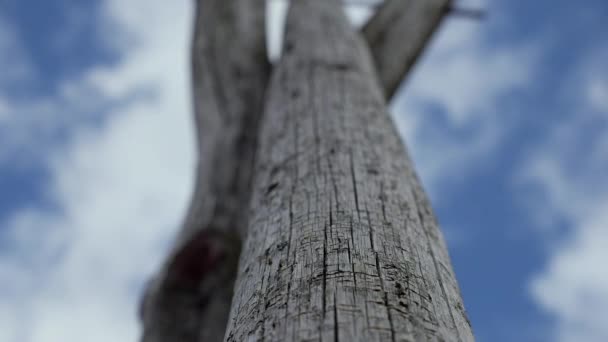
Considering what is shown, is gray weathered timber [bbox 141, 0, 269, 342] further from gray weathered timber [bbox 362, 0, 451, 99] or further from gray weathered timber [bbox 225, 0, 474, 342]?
gray weathered timber [bbox 225, 0, 474, 342]

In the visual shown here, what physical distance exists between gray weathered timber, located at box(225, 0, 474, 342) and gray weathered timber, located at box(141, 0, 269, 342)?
871 mm

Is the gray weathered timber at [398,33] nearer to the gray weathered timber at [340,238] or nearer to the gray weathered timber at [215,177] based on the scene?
the gray weathered timber at [215,177]

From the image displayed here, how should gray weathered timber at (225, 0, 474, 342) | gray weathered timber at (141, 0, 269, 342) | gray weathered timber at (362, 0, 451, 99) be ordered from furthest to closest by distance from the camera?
gray weathered timber at (362, 0, 451, 99) < gray weathered timber at (141, 0, 269, 342) < gray weathered timber at (225, 0, 474, 342)

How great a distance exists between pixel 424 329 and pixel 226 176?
87.1 inches

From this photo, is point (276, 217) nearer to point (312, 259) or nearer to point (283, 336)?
point (312, 259)

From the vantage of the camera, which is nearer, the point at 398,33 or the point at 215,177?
the point at 215,177

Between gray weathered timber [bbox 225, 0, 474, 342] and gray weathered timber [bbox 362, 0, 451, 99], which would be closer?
gray weathered timber [bbox 225, 0, 474, 342]

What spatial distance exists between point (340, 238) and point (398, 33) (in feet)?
9.57

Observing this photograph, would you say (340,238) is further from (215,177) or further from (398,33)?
(398,33)

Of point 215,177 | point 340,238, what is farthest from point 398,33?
point 340,238

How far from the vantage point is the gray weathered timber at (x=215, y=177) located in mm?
2658

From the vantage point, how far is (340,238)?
3.71ft

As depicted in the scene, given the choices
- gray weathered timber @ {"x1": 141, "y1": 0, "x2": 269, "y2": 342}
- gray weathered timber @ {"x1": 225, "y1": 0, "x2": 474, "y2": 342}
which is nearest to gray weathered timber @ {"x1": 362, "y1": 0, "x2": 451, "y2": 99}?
gray weathered timber @ {"x1": 141, "y1": 0, "x2": 269, "y2": 342}

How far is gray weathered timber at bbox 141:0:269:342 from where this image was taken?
2.66 m
